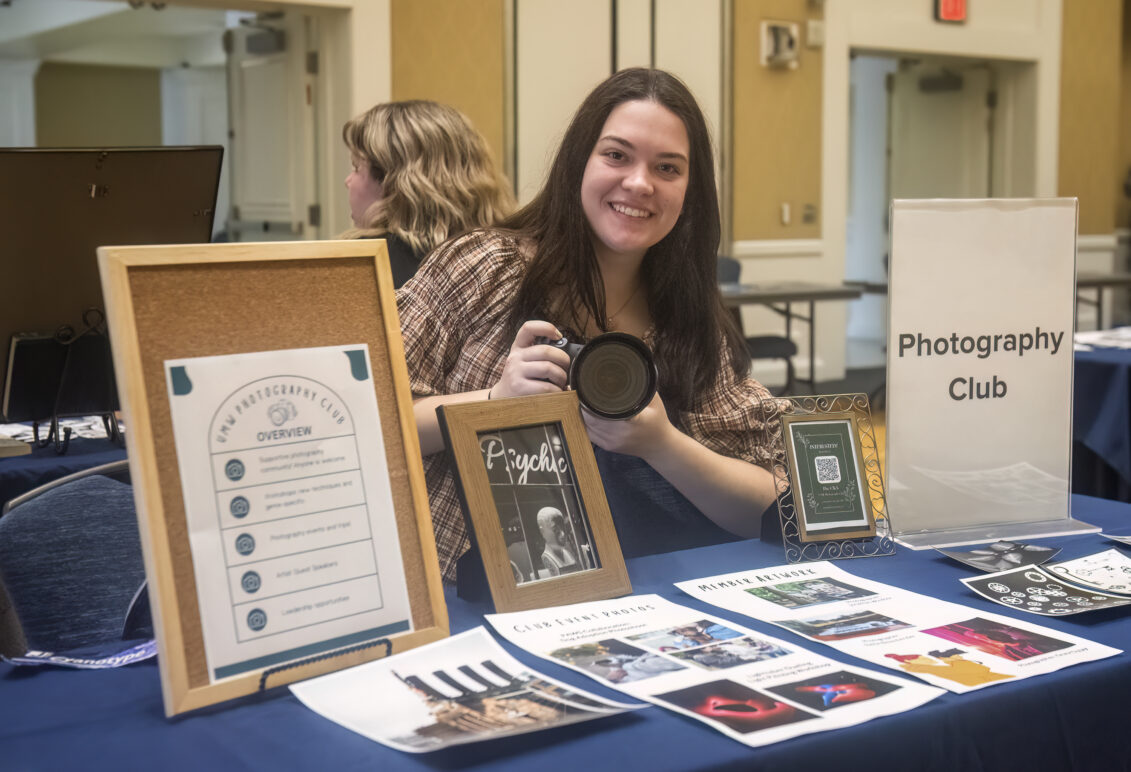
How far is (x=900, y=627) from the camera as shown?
3.71 ft

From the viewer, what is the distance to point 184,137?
36.1 ft

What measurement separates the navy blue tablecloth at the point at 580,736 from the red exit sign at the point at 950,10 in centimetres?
786

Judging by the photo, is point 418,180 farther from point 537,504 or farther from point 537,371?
point 537,504

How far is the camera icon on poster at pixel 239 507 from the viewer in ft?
3.12

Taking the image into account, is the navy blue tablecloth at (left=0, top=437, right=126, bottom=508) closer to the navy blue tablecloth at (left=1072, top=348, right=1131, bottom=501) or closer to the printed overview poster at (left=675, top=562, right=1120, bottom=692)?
the printed overview poster at (left=675, top=562, right=1120, bottom=692)

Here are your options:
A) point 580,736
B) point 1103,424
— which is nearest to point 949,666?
point 580,736

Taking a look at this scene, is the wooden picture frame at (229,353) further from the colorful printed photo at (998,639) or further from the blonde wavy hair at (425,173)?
the blonde wavy hair at (425,173)

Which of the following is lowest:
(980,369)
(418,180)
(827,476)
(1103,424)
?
(1103,424)

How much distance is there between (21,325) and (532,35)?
510 centimetres

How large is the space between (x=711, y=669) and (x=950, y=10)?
820cm

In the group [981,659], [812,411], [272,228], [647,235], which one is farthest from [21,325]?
[272,228]

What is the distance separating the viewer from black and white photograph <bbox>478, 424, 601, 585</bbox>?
3.78 ft

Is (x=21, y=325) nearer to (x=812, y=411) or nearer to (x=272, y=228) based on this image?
(x=812, y=411)

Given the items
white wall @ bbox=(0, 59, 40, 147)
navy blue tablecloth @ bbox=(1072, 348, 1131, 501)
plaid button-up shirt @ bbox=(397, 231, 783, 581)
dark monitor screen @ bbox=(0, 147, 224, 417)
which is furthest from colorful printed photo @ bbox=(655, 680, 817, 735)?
white wall @ bbox=(0, 59, 40, 147)
